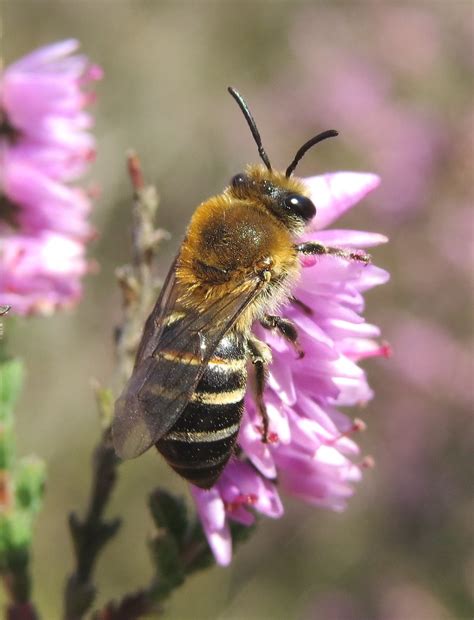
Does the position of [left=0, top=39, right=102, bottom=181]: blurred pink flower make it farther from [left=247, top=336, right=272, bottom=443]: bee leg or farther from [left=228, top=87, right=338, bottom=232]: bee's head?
[left=247, top=336, right=272, bottom=443]: bee leg

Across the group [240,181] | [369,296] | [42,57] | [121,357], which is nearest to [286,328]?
[240,181]

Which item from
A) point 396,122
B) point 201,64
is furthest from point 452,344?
point 201,64

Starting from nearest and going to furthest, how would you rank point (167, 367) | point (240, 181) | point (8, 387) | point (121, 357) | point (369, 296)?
point (167, 367)
point (240, 181)
point (121, 357)
point (8, 387)
point (369, 296)

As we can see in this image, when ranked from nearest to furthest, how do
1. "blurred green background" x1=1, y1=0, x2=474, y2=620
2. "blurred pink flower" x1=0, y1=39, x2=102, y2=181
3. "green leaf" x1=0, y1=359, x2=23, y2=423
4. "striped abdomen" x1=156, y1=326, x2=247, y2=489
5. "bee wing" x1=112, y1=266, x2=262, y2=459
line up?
"bee wing" x1=112, y1=266, x2=262, y2=459 < "striped abdomen" x1=156, y1=326, x2=247, y2=489 < "green leaf" x1=0, y1=359, x2=23, y2=423 < "blurred pink flower" x1=0, y1=39, x2=102, y2=181 < "blurred green background" x1=1, y1=0, x2=474, y2=620

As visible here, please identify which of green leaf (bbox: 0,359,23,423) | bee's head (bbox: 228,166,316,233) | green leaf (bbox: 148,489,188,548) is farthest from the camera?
green leaf (bbox: 0,359,23,423)

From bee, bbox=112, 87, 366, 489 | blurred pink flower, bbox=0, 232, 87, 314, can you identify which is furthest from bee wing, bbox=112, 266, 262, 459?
blurred pink flower, bbox=0, 232, 87, 314

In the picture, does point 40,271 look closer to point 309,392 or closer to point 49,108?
point 49,108

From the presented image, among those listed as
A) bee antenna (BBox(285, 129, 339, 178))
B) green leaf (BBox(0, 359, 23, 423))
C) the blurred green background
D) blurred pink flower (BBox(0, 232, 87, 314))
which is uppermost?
bee antenna (BBox(285, 129, 339, 178))
